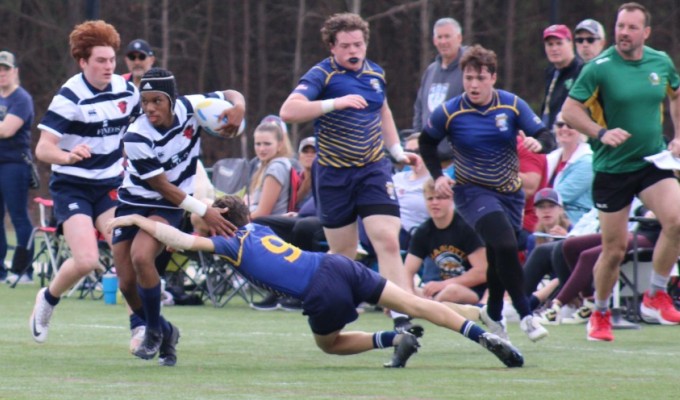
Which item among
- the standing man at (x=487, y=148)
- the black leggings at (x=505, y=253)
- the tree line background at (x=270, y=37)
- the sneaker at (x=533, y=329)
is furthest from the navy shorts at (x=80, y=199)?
the tree line background at (x=270, y=37)

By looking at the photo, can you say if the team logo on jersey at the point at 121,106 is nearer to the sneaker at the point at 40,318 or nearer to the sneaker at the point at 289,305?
the sneaker at the point at 40,318

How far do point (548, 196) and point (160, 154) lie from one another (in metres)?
4.40

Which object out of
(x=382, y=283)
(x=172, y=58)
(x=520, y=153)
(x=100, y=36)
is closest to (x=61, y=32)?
(x=172, y=58)

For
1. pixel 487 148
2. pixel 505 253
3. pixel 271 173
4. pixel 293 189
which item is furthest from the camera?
pixel 293 189

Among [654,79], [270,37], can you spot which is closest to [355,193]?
[654,79]

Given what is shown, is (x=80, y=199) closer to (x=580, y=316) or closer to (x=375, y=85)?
(x=375, y=85)

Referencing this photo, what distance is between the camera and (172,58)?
1097 inches

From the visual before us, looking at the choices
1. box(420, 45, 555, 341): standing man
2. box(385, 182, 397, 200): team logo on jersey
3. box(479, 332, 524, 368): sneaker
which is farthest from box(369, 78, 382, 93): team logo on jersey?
box(479, 332, 524, 368): sneaker

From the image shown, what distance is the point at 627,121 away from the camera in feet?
29.3

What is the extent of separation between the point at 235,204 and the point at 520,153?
4.66 m

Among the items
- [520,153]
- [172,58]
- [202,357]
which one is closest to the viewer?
[202,357]

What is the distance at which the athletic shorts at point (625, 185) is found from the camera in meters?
8.89

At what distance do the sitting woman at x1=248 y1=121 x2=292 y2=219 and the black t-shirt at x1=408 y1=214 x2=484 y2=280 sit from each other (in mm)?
1889

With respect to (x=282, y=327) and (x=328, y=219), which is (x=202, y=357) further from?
(x=282, y=327)
